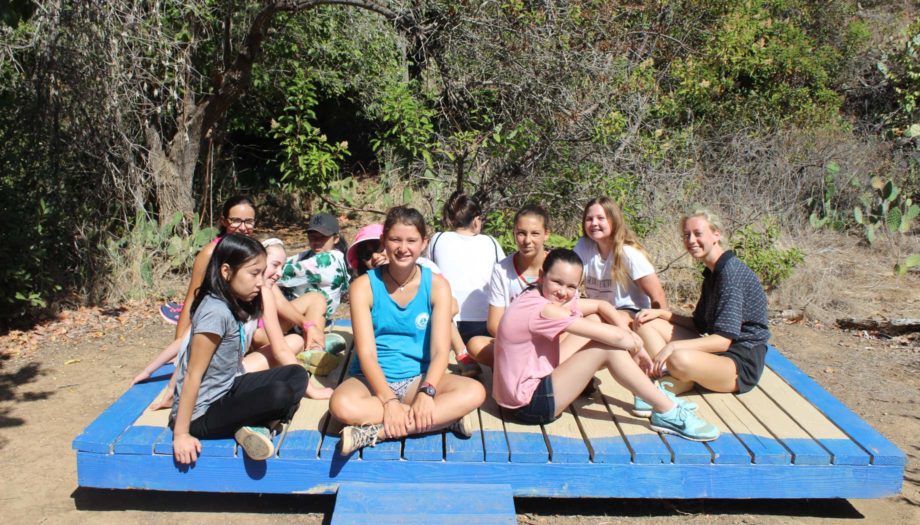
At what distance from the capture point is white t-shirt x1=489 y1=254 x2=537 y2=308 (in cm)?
394

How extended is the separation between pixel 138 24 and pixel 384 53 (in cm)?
398

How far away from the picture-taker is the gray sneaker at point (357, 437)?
9.82ft

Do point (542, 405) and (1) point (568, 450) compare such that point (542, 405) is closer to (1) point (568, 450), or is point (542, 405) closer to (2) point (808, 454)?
(1) point (568, 450)

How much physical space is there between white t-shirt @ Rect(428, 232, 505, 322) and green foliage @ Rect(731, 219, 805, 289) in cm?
327

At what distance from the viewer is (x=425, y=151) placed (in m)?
6.61

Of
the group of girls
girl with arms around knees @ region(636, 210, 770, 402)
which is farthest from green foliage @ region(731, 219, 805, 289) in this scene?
girl with arms around knees @ region(636, 210, 770, 402)

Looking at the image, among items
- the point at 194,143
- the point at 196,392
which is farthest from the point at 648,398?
the point at 194,143

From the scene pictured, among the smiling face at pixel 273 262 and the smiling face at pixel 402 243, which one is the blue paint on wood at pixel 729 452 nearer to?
the smiling face at pixel 402 243

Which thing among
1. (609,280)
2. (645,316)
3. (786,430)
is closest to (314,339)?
(609,280)

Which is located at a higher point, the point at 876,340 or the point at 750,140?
the point at 750,140

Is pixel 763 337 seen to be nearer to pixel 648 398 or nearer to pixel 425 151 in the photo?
pixel 648 398

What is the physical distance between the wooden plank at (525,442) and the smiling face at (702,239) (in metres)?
1.21

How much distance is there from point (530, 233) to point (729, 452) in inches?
56.2

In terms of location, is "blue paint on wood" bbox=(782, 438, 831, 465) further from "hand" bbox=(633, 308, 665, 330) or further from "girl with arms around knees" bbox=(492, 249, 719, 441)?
"hand" bbox=(633, 308, 665, 330)
